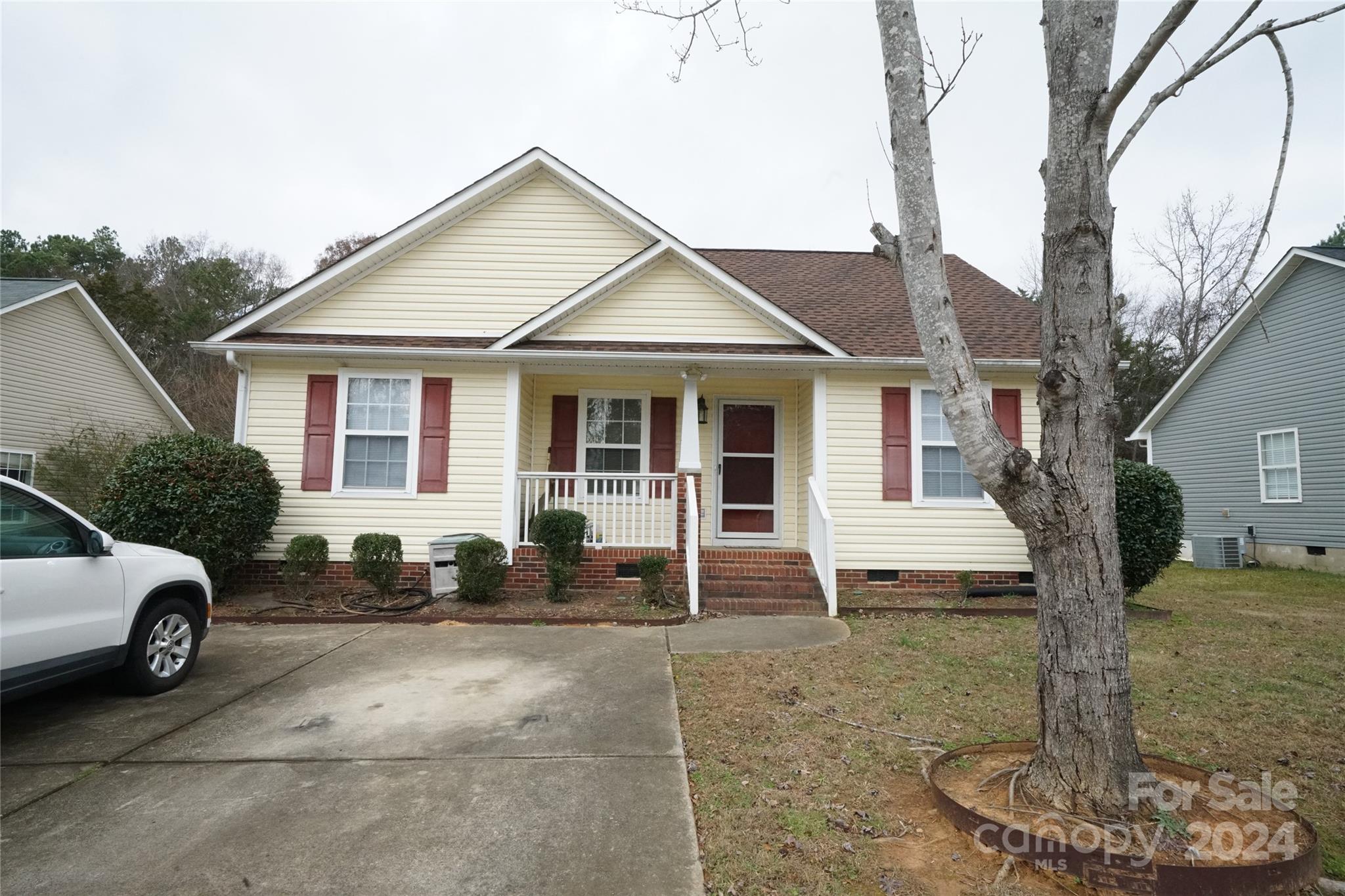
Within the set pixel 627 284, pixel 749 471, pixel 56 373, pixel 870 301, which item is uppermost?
pixel 870 301

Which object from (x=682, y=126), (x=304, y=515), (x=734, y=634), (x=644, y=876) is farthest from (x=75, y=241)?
(x=644, y=876)

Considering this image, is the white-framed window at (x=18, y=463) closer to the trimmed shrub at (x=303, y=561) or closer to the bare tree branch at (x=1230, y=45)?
the trimmed shrub at (x=303, y=561)

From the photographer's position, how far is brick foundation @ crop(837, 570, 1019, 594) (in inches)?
358

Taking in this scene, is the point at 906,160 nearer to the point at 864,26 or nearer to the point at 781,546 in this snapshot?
the point at 864,26

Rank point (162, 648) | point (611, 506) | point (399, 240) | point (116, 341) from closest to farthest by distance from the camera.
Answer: point (162, 648) → point (611, 506) → point (399, 240) → point (116, 341)

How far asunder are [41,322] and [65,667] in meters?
14.9

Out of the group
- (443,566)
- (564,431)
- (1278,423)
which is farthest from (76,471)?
(1278,423)

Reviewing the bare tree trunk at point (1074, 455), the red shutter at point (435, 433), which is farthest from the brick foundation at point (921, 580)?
the bare tree trunk at point (1074, 455)

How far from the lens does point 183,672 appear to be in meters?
5.07

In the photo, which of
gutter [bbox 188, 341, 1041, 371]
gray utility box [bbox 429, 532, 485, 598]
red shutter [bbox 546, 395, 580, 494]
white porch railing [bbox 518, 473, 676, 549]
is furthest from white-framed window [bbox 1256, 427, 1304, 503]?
gray utility box [bbox 429, 532, 485, 598]

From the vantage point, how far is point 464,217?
10.1 meters

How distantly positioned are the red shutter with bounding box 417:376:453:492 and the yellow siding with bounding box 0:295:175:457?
11.0 metres

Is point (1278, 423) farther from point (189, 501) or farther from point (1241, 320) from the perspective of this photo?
point (189, 501)

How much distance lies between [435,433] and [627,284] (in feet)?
11.3
